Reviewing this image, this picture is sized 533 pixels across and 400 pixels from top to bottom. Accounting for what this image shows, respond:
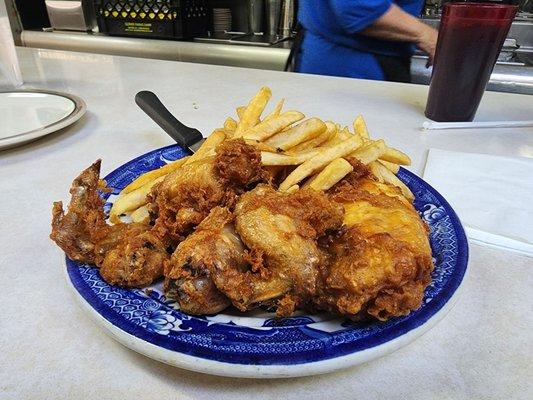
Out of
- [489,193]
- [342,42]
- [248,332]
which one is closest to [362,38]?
[342,42]

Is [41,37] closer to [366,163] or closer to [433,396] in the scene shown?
[366,163]

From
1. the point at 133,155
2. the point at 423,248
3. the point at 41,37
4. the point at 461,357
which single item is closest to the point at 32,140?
the point at 133,155

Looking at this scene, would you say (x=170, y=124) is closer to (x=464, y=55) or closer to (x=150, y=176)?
(x=150, y=176)

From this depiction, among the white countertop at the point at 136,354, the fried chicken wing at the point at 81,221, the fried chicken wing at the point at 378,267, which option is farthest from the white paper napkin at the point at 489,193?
the fried chicken wing at the point at 81,221

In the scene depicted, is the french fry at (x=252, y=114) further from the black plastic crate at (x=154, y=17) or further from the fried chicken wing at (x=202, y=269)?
the black plastic crate at (x=154, y=17)

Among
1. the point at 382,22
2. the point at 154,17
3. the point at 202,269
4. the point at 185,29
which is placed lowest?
the point at 185,29

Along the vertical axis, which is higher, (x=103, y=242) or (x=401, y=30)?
(x=401, y=30)
